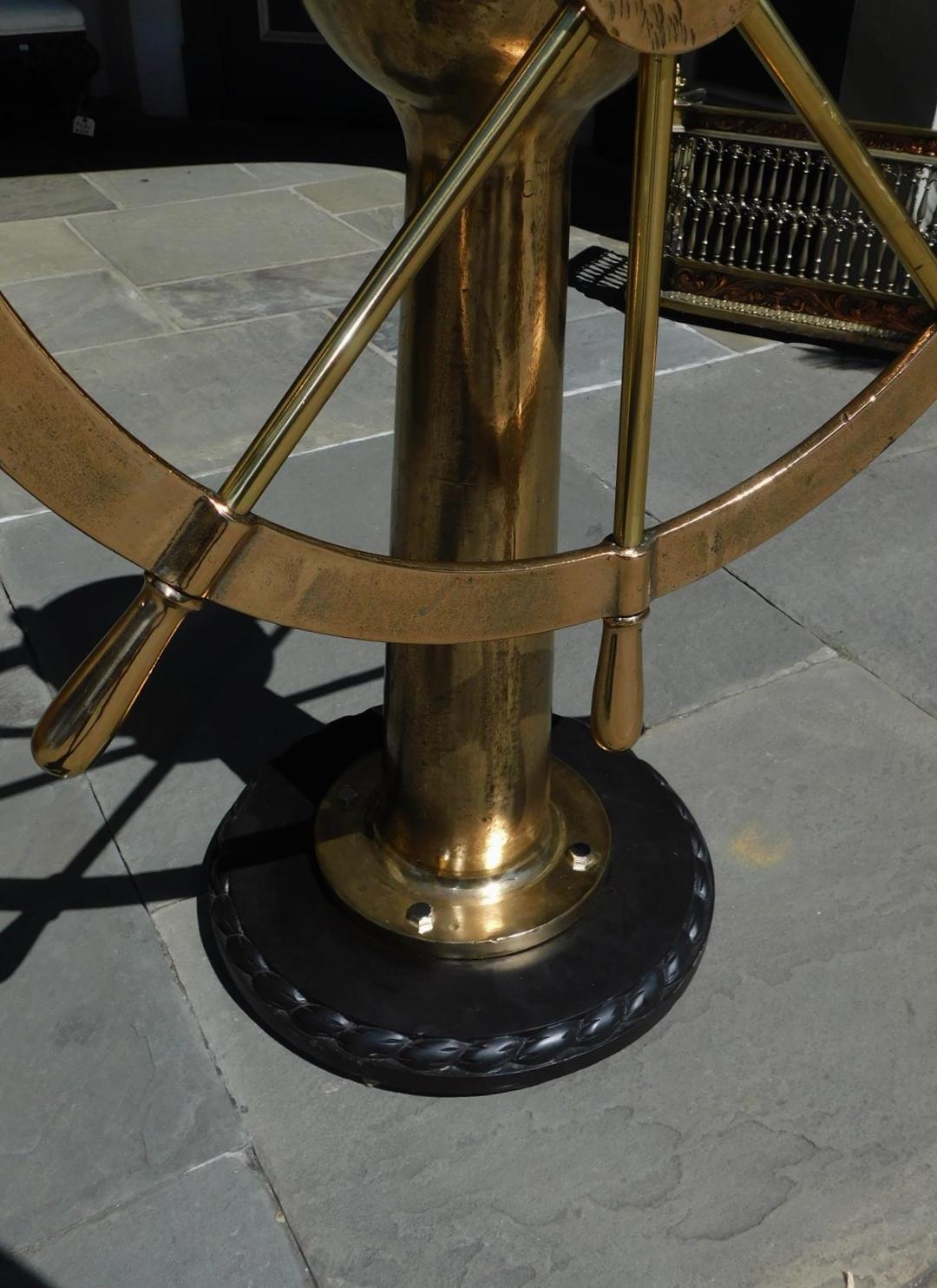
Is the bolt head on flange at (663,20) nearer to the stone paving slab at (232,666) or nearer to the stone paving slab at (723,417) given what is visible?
the stone paving slab at (232,666)

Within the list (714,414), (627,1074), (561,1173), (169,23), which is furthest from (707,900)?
(169,23)

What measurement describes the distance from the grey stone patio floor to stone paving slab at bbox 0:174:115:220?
173cm

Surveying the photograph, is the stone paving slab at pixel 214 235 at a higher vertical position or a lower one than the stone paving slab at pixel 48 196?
lower

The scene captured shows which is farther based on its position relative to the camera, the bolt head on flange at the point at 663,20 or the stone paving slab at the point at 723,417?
the stone paving slab at the point at 723,417

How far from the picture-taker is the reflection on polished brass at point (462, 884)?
51.5 inches

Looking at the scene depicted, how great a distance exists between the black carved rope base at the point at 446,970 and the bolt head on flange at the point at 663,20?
0.88m

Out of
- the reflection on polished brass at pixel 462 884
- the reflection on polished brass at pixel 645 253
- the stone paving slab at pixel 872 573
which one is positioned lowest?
→ the stone paving slab at pixel 872 573

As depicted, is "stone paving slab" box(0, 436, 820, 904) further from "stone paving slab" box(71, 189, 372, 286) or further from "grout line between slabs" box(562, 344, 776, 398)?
"stone paving slab" box(71, 189, 372, 286)

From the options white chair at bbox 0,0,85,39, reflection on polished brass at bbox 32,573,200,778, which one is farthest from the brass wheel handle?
white chair at bbox 0,0,85,39

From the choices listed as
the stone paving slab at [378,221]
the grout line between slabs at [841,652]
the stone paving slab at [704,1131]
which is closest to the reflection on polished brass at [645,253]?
the stone paving slab at [704,1131]

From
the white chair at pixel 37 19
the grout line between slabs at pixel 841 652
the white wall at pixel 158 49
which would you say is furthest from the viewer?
the white wall at pixel 158 49

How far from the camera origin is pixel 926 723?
1.78 meters

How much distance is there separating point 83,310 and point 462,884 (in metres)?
2.36

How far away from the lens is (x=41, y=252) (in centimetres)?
359
